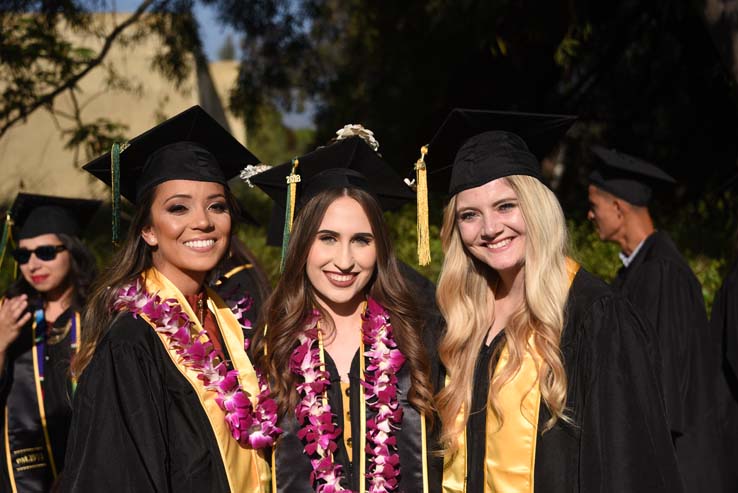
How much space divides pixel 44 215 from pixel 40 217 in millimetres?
24

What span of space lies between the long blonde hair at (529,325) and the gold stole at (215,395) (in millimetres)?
699

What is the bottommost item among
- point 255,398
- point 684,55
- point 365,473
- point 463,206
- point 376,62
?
point 365,473

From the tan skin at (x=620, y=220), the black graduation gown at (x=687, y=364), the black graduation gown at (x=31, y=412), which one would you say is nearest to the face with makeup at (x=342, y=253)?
the black graduation gown at (x=31, y=412)

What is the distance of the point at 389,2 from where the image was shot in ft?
31.6

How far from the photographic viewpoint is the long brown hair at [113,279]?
306cm

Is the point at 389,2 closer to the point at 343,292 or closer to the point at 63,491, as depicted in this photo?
the point at 343,292

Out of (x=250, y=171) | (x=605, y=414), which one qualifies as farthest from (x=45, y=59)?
(x=605, y=414)

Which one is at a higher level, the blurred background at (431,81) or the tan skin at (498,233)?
the blurred background at (431,81)

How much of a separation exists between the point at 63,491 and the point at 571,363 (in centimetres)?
175

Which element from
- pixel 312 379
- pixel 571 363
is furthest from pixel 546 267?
pixel 312 379

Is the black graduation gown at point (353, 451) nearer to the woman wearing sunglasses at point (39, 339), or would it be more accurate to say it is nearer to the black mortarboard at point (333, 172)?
the black mortarboard at point (333, 172)

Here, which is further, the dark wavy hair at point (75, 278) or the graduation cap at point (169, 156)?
the dark wavy hair at point (75, 278)

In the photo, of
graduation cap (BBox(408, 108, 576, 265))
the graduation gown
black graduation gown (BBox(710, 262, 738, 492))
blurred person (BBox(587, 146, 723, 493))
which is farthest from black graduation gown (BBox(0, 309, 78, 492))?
black graduation gown (BBox(710, 262, 738, 492))

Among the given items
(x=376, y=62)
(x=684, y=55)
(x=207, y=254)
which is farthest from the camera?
(x=376, y=62)
